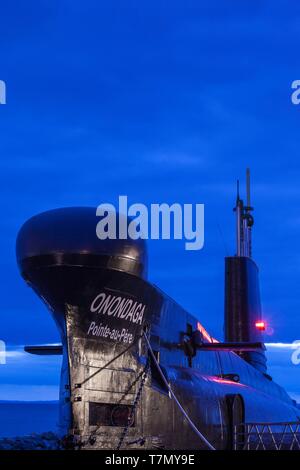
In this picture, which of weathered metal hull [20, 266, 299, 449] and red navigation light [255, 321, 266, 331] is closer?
weathered metal hull [20, 266, 299, 449]

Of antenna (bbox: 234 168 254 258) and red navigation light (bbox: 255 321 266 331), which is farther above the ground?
antenna (bbox: 234 168 254 258)

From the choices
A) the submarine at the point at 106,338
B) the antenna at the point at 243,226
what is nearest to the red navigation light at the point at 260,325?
the antenna at the point at 243,226

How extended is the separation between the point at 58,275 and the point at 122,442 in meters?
3.01

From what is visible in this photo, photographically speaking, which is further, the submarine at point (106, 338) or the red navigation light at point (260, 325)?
the red navigation light at point (260, 325)

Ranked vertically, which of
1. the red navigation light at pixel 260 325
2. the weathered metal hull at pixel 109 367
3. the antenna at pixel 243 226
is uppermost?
the antenna at pixel 243 226

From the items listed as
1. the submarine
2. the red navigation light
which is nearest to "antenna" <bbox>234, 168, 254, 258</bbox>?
the red navigation light

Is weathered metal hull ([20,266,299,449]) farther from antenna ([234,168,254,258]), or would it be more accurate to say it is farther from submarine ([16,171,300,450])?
antenna ([234,168,254,258])

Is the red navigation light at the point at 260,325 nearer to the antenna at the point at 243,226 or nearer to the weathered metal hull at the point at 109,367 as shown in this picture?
the antenna at the point at 243,226

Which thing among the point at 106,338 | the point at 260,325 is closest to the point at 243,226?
the point at 260,325

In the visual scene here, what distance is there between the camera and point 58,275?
11.5 meters

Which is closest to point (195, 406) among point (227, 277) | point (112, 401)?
→ point (112, 401)

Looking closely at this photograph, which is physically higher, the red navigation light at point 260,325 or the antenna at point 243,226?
the antenna at point 243,226

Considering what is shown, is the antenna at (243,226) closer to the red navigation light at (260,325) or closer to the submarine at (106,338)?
the red navigation light at (260,325)

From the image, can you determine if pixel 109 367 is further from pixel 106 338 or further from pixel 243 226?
pixel 243 226
